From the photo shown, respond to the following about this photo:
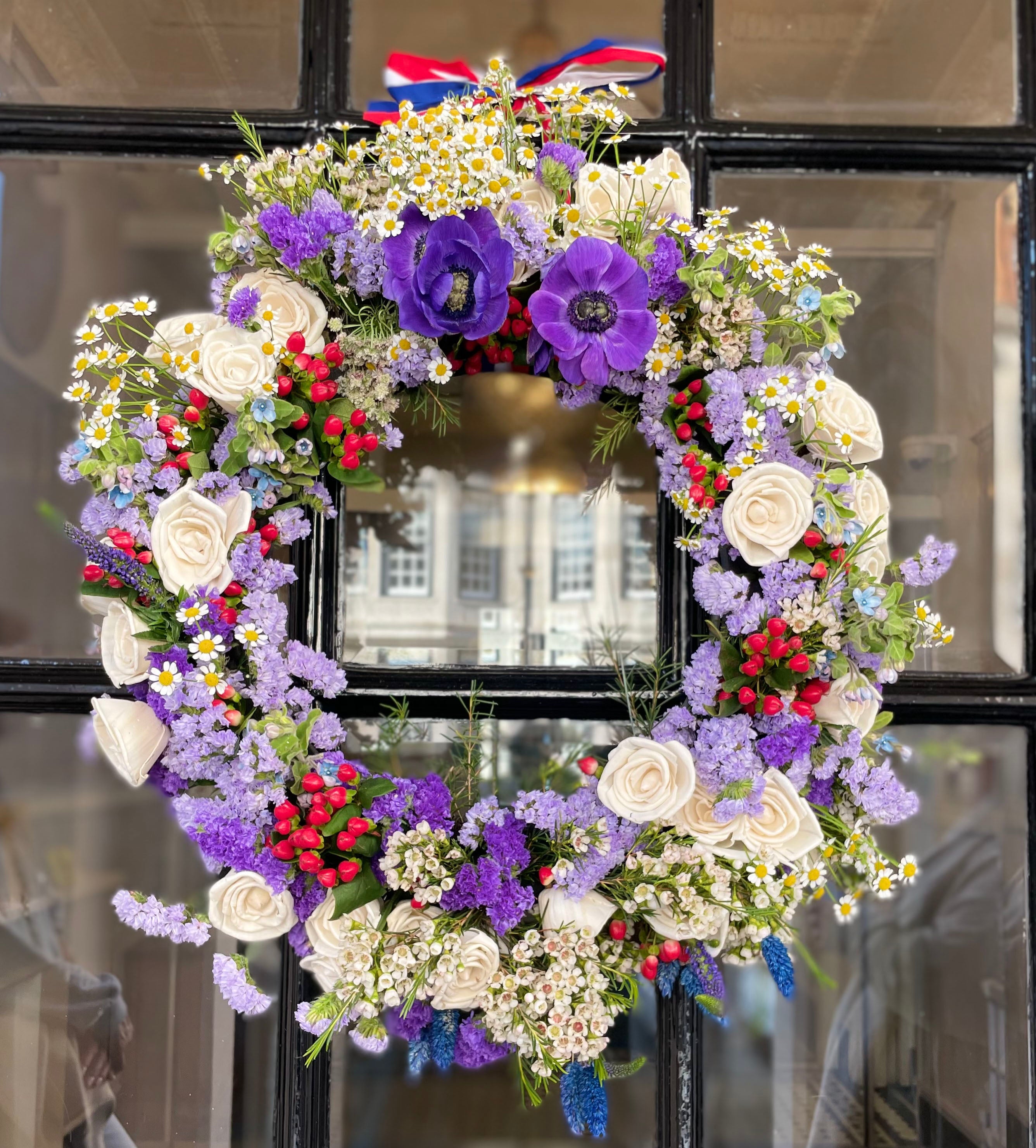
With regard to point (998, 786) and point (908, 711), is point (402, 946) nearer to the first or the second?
point (908, 711)

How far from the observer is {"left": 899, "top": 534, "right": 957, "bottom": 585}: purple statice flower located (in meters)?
0.96

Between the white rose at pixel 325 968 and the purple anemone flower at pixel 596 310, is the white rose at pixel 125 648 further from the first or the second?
the purple anemone flower at pixel 596 310

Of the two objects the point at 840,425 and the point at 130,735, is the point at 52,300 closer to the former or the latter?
the point at 130,735

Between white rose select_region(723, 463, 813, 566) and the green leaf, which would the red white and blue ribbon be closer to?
white rose select_region(723, 463, 813, 566)

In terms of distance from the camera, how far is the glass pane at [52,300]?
126 cm

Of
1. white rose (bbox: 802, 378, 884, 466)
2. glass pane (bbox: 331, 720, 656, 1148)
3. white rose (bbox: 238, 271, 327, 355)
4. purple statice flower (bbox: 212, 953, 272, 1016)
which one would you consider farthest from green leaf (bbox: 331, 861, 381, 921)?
white rose (bbox: 802, 378, 884, 466)

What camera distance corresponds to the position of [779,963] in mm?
1019

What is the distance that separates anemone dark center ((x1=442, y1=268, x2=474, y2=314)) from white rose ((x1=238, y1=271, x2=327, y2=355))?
0.54 feet

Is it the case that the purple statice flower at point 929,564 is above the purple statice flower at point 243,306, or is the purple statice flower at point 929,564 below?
below

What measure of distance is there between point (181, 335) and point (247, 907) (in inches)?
26.0

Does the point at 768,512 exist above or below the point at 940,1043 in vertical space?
above

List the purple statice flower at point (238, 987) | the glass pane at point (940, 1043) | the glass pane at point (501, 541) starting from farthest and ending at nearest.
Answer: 1. the glass pane at point (501, 541)
2. the glass pane at point (940, 1043)
3. the purple statice flower at point (238, 987)

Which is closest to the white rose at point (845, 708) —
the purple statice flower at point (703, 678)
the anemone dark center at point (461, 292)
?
the purple statice flower at point (703, 678)

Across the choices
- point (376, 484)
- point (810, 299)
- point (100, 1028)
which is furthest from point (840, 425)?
point (100, 1028)
